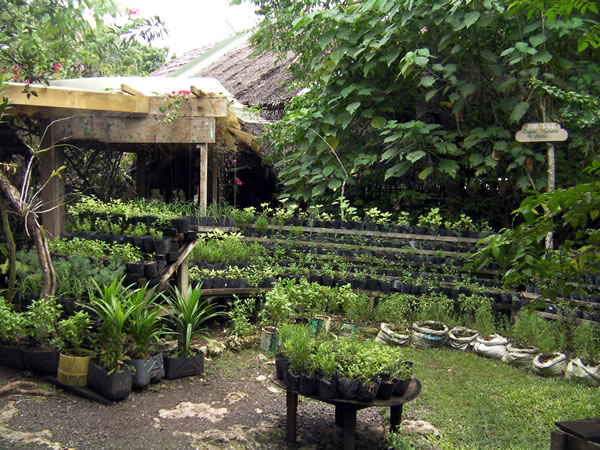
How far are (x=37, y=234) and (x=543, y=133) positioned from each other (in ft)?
18.4

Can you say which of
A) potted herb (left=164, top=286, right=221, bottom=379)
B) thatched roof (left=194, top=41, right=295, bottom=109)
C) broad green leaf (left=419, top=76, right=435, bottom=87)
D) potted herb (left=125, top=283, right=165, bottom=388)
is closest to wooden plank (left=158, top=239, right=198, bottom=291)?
potted herb (left=164, top=286, right=221, bottom=379)

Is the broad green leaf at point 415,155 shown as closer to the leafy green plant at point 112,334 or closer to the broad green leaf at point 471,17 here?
the broad green leaf at point 471,17

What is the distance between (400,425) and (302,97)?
6.34 metres

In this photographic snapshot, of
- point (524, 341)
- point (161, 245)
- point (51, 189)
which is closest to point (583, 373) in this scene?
point (524, 341)

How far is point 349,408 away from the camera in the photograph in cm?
328

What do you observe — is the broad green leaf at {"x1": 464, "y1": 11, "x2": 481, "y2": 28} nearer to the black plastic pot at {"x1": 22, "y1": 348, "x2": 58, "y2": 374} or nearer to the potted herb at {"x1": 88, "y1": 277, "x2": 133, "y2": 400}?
the potted herb at {"x1": 88, "y1": 277, "x2": 133, "y2": 400}

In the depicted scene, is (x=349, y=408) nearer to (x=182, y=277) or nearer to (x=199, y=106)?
(x=182, y=277)

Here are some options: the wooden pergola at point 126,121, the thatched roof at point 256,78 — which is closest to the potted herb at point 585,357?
the wooden pergola at point 126,121

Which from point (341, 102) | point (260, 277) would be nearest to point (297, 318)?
point (260, 277)

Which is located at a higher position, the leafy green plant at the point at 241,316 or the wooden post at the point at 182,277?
the wooden post at the point at 182,277

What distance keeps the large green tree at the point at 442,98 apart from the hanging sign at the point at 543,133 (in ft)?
1.23

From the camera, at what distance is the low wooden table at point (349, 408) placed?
10.6ft

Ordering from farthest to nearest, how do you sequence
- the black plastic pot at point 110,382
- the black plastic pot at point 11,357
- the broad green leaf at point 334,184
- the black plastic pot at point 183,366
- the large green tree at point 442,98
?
the broad green leaf at point 334,184, the large green tree at point 442,98, the black plastic pot at point 183,366, the black plastic pot at point 11,357, the black plastic pot at point 110,382

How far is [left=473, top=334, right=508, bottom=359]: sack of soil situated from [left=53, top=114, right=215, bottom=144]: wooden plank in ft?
14.4
